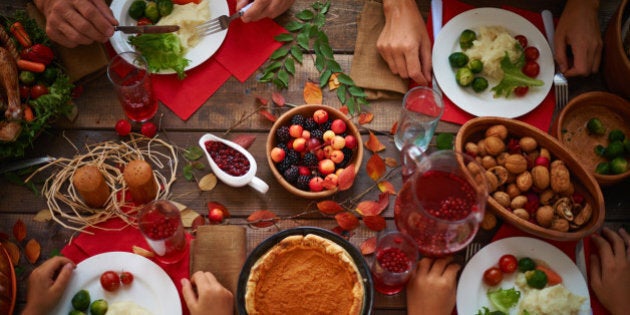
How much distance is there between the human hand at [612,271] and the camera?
1.94 metres

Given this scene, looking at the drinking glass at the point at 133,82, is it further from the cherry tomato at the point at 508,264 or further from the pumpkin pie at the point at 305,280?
the cherry tomato at the point at 508,264

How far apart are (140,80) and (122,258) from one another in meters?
0.70

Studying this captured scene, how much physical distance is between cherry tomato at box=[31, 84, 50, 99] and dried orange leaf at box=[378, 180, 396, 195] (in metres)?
1.40

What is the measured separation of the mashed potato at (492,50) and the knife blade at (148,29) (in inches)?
50.0

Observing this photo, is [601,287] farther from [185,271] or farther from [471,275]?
[185,271]

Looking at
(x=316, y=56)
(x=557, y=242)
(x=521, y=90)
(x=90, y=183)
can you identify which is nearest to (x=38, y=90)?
(x=90, y=183)

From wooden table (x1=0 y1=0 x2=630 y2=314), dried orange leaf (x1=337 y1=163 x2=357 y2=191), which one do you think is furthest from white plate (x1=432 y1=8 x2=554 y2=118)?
dried orange leaf (x1=337 y1=163 x2=357 y2=191)

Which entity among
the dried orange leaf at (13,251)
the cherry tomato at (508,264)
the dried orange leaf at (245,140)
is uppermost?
the dried orange leaf at (245,140)

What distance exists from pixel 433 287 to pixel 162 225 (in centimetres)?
103

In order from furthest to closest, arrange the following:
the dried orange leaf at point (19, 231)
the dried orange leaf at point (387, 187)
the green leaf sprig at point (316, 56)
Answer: the green leaf sprig at point (316, 56), the dried orange leaf at point (387, 187), the dried orange leaf at point (19, 231)

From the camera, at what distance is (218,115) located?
2.27 metres

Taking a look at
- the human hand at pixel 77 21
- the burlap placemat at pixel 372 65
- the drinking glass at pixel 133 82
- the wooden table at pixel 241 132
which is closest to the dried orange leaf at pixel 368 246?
the wooden table at pixel 241 132

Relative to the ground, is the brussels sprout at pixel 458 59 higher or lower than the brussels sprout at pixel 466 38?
lower

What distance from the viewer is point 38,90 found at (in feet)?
6.82
